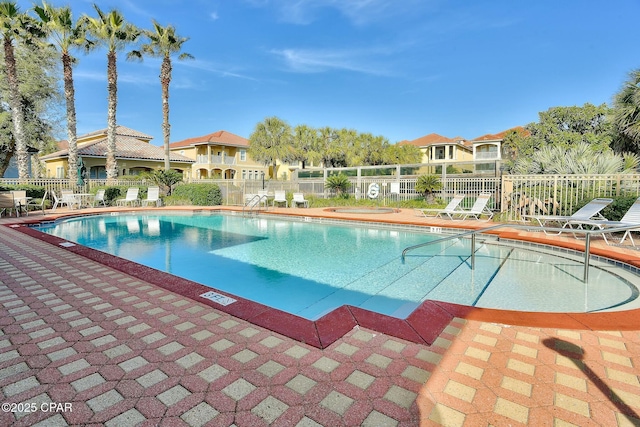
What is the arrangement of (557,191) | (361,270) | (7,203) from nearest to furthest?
(361,270), (557,191), (7,203)

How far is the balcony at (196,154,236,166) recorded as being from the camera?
34656 millimetres

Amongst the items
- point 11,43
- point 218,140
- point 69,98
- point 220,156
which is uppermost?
point 11,43

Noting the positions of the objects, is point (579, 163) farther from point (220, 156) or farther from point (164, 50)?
point (220, 156)

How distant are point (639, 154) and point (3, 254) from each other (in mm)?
20982

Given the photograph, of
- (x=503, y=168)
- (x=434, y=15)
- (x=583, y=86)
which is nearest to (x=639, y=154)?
(x=503, y=168)

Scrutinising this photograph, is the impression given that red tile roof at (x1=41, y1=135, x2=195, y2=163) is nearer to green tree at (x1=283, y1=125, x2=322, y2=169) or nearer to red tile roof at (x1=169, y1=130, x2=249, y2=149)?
red tile roof at (x1=169, y1=130, x2=249, y2=149)

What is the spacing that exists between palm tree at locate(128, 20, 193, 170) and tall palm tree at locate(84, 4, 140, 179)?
2.89ft

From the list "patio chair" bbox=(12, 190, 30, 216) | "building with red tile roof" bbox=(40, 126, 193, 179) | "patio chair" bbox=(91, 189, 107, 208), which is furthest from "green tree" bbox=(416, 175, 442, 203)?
"building with red tile roof" bbox=(40, 126, 193, 179)

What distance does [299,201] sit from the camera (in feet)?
55.2

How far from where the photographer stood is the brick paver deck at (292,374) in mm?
1742

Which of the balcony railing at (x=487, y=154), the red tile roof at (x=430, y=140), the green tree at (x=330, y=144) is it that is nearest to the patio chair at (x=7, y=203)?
the green tree at (x=330, y=144)

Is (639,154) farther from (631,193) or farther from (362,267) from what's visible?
(362,267)

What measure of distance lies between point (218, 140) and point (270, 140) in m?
6.53

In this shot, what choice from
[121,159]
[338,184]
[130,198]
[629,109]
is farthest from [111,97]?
[629,109]
